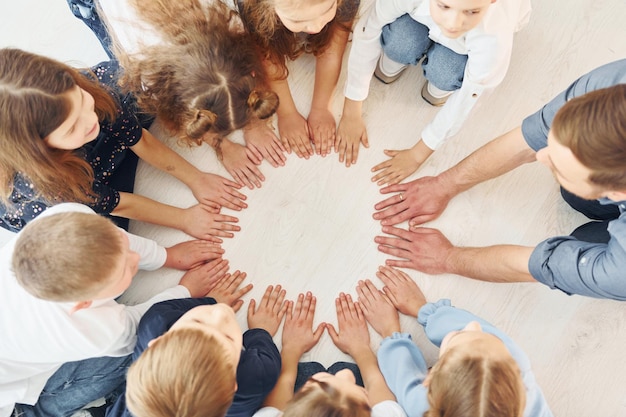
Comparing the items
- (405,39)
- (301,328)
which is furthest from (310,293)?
(405,39)

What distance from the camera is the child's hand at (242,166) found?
126cm

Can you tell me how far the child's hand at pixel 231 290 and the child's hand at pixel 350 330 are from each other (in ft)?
0.75

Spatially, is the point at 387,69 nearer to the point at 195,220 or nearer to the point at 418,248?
the point at 418,248

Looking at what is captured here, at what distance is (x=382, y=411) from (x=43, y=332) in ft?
2.32

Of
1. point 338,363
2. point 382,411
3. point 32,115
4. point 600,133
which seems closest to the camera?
point 600,133

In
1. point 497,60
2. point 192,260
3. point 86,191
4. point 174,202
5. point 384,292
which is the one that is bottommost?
point 384,292

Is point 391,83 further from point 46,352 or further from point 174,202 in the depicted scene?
point 46,352

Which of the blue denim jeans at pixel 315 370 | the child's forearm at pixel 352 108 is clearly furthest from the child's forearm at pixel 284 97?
the blue denim jeans at pixel 315 370

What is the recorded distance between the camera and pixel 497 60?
976mm

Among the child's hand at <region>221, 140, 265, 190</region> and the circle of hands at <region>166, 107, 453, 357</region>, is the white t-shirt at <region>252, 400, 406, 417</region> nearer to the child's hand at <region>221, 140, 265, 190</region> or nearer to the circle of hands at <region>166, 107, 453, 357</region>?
the circle of hands at <region>166, 107, 453, 357</region>

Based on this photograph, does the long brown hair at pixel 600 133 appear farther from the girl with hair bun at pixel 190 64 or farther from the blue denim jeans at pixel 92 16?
the blue denim jeans at pixel 92 16

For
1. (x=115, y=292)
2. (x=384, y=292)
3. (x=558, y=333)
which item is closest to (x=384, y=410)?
(x=384, y=292)

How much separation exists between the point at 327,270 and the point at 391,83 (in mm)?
535

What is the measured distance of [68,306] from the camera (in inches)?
36.2
